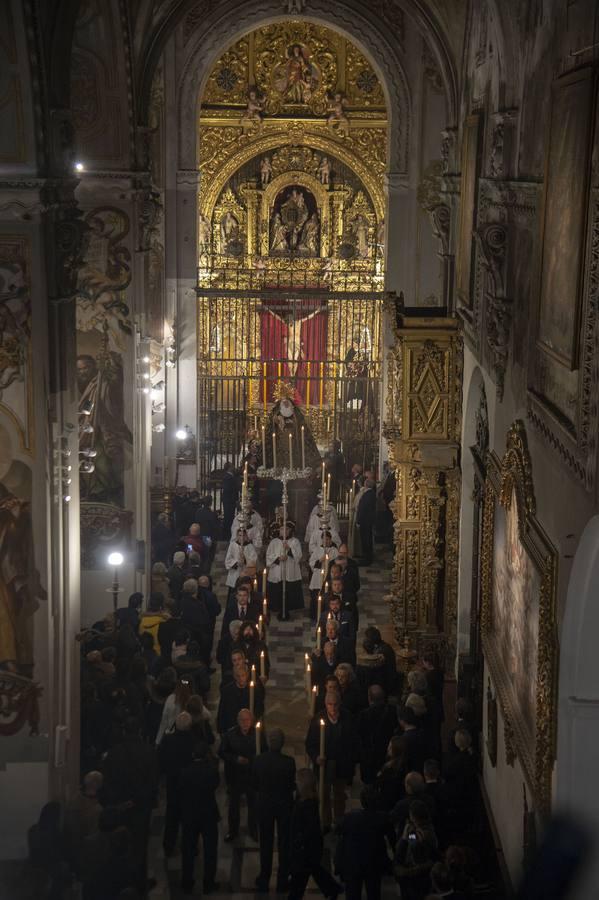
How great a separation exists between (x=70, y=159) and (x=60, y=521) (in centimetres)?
318

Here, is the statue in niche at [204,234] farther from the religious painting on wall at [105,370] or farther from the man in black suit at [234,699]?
the man in black suit at [234,699]

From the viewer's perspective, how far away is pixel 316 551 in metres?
20.5

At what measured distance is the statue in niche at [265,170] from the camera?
29.9 m

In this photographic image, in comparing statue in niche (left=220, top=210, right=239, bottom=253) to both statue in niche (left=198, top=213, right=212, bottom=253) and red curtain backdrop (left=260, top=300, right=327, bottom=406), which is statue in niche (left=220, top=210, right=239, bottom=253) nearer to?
statue in niche (left=198, top=213, right=212, bottom=253)

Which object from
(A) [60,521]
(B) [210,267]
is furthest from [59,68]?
(B) [210,267]

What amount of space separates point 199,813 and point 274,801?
0.65 m

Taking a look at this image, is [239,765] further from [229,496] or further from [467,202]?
[229,496]

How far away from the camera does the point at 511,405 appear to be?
12.1 m

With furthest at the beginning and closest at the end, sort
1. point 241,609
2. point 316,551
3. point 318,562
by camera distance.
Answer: point 316,551
point 318,562
point 241,609

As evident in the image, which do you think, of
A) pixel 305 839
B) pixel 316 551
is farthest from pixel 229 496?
pixel 305 839

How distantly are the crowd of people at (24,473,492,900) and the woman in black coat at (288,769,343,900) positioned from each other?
0.05 ft

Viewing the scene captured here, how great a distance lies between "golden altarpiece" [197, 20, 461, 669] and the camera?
28219 mm

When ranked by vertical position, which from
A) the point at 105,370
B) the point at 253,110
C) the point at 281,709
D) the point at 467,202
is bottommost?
the point at 281,709

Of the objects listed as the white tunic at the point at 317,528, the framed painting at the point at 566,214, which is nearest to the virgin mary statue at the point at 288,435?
the white tunic at the point at 317,528
